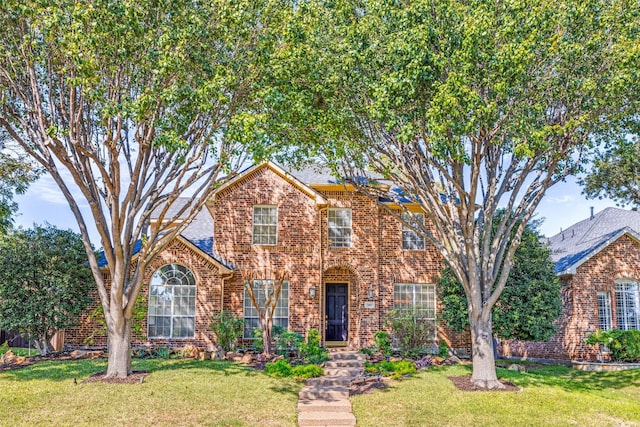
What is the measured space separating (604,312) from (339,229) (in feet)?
34.1

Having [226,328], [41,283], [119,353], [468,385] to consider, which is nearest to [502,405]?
[468,385]

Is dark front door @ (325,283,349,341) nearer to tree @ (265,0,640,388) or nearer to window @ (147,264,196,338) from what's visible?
window @ (147,264,196,338)

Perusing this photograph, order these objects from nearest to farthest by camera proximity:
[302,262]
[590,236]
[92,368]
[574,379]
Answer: [92,368] < [574,379] < [302,262] < [590,236]

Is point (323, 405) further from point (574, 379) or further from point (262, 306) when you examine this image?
point (574, 379)

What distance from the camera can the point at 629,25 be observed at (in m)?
10.8

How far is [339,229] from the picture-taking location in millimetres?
18859

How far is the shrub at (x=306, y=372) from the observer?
13.1m

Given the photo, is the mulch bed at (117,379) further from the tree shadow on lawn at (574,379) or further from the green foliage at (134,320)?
the tree shadow on lawn at (574,379)

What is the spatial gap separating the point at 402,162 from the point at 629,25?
19.0 feet

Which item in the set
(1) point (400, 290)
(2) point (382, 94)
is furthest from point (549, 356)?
(2) point (382, 94)

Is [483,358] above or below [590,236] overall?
below

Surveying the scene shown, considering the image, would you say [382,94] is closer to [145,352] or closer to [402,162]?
[402,162]

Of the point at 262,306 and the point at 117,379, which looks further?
the point at 262,306

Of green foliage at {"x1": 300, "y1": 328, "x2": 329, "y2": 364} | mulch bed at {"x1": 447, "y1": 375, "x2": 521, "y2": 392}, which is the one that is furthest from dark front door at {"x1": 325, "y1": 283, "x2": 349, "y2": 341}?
mulch bed at {"x1": 447, "y1": 375, "x2": 521, "y2": 392}
